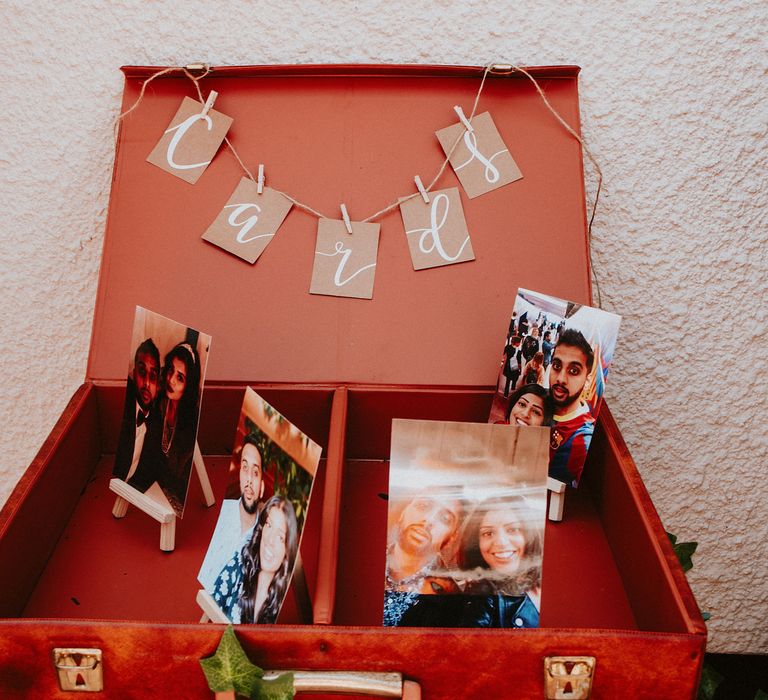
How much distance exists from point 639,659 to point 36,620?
1.99 ft

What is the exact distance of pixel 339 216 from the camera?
115cm

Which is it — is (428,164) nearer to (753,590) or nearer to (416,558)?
(416,558)

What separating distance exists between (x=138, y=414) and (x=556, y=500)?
608 mm

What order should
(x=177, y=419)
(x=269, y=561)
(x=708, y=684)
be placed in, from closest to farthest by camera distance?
(x=269, y=561)
(x=177, y=419)
(x=708, y=684)

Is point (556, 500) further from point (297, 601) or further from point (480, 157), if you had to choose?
point (480, 157)

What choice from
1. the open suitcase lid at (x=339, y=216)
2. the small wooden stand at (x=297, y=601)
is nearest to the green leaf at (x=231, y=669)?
the small wooden stand at (x=297, y=601)

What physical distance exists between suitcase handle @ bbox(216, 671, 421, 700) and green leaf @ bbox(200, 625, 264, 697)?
2 centimetres

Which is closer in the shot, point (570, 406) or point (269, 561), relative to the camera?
point (269, 561)

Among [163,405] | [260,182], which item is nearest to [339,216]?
[260,182]

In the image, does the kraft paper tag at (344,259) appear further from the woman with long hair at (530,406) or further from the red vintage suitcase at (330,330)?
the woman with long hair at (530,406)

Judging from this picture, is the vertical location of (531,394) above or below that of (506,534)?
above

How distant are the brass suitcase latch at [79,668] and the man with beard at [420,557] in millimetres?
303

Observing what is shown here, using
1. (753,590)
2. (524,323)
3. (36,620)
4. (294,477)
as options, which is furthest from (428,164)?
(753,590)

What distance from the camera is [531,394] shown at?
99 centimetres
